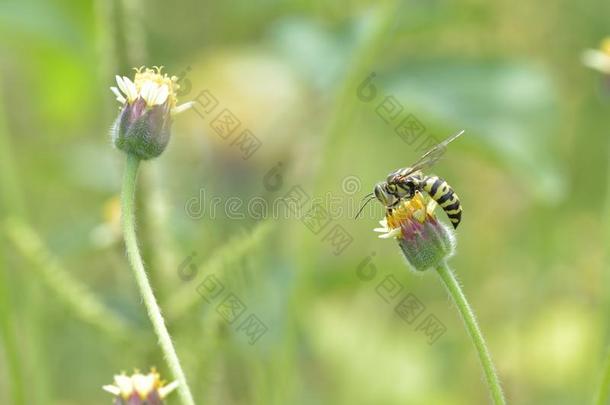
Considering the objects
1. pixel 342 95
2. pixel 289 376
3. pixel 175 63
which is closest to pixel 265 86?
pixel 175 63

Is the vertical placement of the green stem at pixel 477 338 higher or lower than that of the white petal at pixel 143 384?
lower

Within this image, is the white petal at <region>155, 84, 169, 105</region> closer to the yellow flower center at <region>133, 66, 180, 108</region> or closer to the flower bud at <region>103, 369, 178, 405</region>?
the yellow flower center at <region>133, 66, 180, 108</region>

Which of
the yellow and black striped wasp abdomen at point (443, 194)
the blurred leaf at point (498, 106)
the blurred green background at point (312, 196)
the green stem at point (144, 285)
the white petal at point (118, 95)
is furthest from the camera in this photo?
the blurred leaf at point (498, 106)

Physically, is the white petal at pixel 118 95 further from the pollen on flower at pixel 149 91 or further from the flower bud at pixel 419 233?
the flower bud at pixel 419 233

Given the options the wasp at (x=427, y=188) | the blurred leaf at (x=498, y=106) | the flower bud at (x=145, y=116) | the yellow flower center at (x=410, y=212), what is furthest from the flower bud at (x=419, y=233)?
the blurred leaf at (x=498, y=106)

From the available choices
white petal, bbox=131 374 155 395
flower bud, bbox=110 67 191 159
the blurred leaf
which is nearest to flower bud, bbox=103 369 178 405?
white petal, bbox=131 374 155 395

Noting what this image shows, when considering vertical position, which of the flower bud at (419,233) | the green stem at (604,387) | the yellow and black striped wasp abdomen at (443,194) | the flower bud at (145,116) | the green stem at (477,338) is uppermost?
the flower bud at (145,116)

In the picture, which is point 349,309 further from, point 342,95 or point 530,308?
point 342,95
